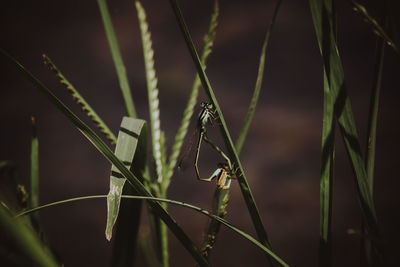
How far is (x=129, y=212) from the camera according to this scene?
0.42 meters

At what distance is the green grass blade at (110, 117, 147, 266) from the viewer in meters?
0.38

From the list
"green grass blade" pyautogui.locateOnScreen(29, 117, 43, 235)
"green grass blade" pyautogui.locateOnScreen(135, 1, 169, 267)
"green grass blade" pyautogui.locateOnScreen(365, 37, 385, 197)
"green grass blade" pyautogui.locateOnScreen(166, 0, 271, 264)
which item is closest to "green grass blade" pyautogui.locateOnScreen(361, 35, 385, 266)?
"green grass blade" pyautogui.locateOnScreen(365, 37, 385, 197)

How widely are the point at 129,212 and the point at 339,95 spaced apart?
0.35m

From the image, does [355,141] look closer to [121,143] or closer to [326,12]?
[326,12]

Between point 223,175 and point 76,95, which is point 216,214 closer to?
point 223,175

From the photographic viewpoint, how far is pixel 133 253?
0.44 metres

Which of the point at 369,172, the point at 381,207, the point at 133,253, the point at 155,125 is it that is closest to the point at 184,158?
the point at 155,125

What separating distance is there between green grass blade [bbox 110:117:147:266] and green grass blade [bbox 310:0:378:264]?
0.26 metres

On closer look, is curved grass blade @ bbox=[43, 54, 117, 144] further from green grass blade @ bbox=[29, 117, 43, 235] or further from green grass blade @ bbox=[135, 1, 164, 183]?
green grass blade @ bbox=[29, 117, 43, 235]

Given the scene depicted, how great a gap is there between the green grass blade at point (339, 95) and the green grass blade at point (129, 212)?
10.2 inches

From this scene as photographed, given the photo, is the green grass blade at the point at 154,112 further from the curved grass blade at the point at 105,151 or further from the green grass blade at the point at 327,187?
the green grass blade at the point at 327,187

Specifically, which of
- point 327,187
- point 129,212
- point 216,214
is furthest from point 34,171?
point 327,187

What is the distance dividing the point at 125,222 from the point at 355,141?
1.16ft

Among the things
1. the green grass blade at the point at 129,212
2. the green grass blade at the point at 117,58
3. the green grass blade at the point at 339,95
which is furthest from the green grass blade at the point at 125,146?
the green grass blade at the point at 339,95
